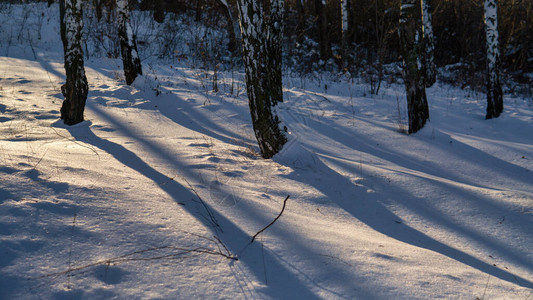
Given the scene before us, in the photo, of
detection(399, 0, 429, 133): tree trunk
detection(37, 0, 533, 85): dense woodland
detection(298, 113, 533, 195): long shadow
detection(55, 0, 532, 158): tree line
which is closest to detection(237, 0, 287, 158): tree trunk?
detection(55, 0, 532, 158): tree line

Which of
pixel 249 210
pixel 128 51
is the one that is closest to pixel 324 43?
pixel 128 51

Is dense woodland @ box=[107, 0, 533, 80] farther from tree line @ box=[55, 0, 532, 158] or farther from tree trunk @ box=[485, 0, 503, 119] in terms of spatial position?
tree trunk @ box=[485, 0, 503, 119]

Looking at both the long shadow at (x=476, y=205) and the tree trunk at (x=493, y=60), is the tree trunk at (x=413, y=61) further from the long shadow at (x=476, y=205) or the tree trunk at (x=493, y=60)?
the tree trunk at (x=493, y=60)

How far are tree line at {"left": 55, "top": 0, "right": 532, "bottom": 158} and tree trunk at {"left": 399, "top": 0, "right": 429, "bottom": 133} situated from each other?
1cm

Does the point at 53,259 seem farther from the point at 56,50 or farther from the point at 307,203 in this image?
the point at 56,50

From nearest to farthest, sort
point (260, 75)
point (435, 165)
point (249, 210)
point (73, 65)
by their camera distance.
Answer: point (249, 210)
point (260, 75)
point (435, 165)
point (73, 65)

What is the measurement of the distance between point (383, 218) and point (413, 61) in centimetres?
352

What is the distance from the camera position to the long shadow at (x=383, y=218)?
226cm

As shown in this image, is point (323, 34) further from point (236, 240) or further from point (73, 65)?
point (236, 240)

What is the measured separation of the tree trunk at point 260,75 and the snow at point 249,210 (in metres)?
0.22

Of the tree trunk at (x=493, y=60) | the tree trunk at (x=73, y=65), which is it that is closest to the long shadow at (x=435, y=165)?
the tree trunk at (x=493, y=60)

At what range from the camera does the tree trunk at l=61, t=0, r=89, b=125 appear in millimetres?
5234

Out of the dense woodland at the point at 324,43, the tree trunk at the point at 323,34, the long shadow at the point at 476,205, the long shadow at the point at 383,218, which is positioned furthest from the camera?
the tree trunk at the point at 323,34

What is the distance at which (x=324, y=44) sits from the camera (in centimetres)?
1430
